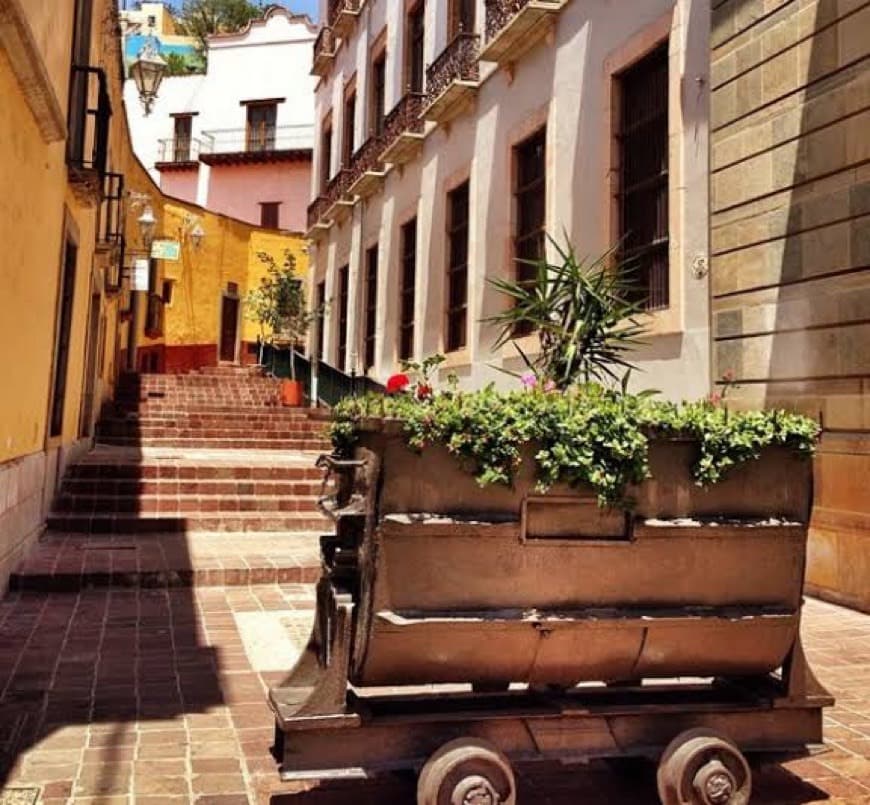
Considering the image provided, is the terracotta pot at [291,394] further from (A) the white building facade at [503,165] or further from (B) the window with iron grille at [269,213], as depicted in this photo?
(B) the window with iron grille at [269,213]

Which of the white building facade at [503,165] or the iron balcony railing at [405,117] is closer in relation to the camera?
the white building facade at [503,165]

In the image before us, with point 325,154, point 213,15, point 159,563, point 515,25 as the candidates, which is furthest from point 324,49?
point 213,15

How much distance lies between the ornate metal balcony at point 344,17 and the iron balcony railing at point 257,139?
1104 cm

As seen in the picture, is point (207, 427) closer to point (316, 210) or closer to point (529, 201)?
point (529, 201)

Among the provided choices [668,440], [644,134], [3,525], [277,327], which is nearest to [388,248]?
[277,327]

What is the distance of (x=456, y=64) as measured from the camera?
12.6 metres

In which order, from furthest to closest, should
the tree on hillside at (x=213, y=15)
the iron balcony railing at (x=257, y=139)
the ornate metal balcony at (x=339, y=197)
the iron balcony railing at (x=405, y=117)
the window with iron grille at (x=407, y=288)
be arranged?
the tree on hillside at (x=213, y=15), the iron balcony railing at (x=257, y=139), the ornate metal balcony at (x=339, y=197), the window with iron grille at (x=407, y=288), the iron balcony railing at (x=405, y=117)

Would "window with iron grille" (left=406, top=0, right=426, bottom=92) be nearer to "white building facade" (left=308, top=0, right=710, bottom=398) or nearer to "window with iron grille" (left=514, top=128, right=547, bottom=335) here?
"white building facade" (left=308, top=0, right=710, bottom=398)

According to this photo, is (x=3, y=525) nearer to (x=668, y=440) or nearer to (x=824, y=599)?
(x=668, y=440)

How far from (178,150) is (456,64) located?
24.2 meters

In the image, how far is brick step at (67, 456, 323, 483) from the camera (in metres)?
9.16

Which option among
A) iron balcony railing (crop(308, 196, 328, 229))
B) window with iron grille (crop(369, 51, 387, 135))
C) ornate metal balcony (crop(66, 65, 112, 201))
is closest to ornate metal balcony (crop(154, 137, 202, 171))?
iron balcony railing (crop(308, 196, 328, 229))

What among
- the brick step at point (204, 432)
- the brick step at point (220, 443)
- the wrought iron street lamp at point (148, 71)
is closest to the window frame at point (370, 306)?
the brick step at point (204, 432)

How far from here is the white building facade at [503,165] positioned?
785 centimetres
